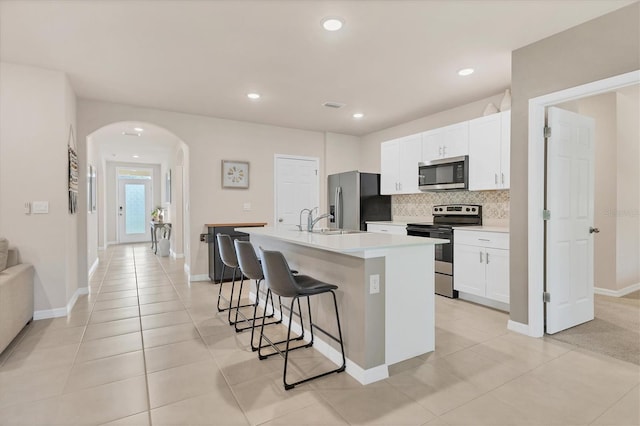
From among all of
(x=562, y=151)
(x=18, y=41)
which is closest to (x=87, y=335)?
(x=18, y=41)

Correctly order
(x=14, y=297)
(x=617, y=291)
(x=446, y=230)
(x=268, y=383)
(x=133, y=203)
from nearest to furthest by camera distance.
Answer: (x=268, y=383)
(x=14, y=297)
(x=446, y=230)
(x=617, y=291)
(x=133, y=203)

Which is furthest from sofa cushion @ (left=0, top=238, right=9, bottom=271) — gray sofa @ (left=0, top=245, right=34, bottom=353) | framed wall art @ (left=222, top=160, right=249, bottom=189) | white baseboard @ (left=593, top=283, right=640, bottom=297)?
white baseboard @ (left=593, top=283, right=640, bottom=297)

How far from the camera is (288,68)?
11.5 ft

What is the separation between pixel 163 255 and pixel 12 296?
5362 mm

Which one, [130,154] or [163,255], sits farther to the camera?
[130,154]

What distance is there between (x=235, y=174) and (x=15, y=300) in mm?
3289

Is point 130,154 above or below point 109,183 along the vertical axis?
above

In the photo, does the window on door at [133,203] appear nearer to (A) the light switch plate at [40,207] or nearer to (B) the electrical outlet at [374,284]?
(A) the light switch plate at [40,207]

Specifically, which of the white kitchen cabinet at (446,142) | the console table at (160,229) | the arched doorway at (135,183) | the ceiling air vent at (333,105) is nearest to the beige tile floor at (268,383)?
the white kitchen cabinet at (446,142)

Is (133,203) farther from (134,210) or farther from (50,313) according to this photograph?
(50,313)

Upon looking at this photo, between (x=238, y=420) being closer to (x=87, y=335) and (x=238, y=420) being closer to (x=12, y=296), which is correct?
(x=87, y=335)

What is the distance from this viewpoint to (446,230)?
4.25 metres

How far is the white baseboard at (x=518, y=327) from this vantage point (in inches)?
119

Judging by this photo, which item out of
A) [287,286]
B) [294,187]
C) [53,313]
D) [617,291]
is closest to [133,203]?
[294,187]
